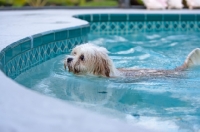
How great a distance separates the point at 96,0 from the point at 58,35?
5.24m

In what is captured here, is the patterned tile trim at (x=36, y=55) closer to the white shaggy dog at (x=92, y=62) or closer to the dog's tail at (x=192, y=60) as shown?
the white shaggy dog at (x=92, y=62)

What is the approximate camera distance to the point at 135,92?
12.7ft

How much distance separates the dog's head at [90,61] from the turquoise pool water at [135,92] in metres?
0.09

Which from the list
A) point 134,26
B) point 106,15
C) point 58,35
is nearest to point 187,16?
point 134,26

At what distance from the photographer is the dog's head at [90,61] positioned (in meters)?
4.16

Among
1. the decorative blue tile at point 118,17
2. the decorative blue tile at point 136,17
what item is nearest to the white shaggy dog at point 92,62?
the decorative blue tile at point 118,17

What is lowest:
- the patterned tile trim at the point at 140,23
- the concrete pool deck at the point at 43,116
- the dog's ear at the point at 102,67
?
the patterned tile trim at the point at 140,23

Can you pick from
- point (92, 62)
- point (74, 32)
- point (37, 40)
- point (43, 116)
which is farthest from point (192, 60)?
point (43, 116)

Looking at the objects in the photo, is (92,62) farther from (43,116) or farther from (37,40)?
(43,116)

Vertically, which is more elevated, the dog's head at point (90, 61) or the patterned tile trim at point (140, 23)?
the dog's head at point (90, 61)

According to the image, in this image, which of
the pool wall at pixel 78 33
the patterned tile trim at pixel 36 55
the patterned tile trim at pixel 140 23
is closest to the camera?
the patterned tile trim at pixel 36 55

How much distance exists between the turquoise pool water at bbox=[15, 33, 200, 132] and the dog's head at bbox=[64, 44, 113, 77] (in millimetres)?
90

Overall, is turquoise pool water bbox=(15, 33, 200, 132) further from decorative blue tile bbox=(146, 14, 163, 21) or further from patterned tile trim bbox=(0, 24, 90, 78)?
decorative blue tile bbox=(146, 14, 163, 21)

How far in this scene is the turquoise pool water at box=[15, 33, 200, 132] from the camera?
3.09 metres
